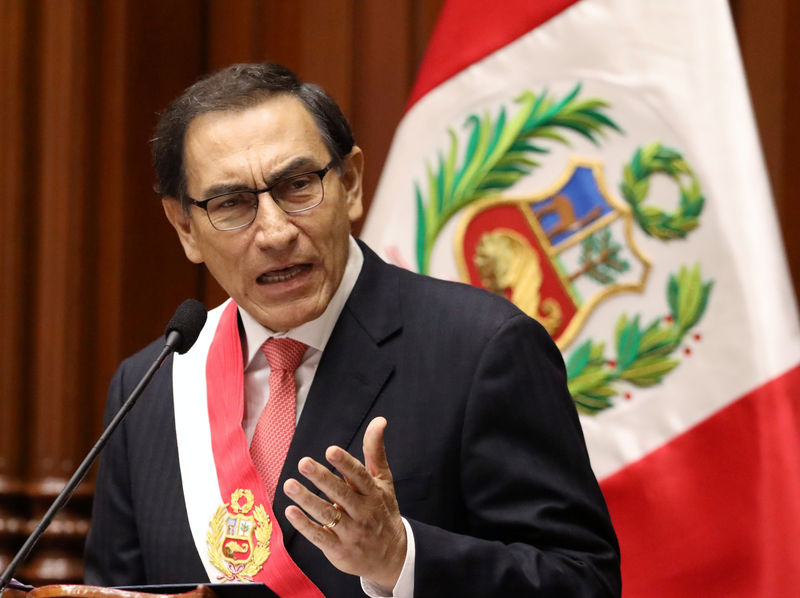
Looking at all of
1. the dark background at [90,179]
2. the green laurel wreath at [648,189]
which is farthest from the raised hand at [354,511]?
the dark background at [90,179]

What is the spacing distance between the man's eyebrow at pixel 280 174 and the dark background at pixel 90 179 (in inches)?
47.3

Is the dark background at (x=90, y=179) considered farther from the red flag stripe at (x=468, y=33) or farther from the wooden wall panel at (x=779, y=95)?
the wooden wall panel at (x=779, y=95)

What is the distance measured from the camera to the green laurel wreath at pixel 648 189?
2.29 metres

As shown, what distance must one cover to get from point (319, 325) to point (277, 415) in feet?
0.55

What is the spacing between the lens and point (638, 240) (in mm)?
2365

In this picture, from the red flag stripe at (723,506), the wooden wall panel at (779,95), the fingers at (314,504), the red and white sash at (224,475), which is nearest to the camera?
the fingers at (314,504)

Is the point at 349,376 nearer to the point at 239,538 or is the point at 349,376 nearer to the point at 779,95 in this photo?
the point at 239,538

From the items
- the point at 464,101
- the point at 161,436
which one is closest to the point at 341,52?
the point at 464,101

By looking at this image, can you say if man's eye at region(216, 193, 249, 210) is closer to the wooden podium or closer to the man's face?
the man's face

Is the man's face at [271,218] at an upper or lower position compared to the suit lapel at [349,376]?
upper

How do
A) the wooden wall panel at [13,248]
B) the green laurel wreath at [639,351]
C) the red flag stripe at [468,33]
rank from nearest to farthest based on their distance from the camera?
the green laurel wreath at [639,351] < the red flag stripe at [468,33] < the wooden wall panel at [13,248]

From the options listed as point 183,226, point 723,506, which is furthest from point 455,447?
point 723,506

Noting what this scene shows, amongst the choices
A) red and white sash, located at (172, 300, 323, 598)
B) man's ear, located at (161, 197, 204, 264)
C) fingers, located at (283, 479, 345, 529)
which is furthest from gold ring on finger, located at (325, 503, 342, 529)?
man's ear, located at (161, 197, 204, 264)

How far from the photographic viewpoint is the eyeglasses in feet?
5.31
